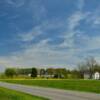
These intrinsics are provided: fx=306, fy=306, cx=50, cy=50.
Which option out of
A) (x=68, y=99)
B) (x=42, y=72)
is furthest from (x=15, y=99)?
(x=42, y=72)

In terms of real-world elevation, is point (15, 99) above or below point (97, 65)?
below

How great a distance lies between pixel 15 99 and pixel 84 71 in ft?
442

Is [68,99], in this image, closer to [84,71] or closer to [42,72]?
[84,71]

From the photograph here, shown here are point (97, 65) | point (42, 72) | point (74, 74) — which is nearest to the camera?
point (74, 74)

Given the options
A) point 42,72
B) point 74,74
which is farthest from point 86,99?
point 42,72

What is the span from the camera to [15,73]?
15875 centimetres

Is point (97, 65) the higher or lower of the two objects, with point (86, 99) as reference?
higher

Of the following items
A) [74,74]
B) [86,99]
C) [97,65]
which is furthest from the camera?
[97,65]

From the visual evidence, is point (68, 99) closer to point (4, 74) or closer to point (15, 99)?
point (15, 99)

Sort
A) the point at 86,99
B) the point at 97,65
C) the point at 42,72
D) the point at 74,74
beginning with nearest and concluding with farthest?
1. the point at 86,99
2. the point at 74,74
3. the point at 97,65
4. the point at 42,72

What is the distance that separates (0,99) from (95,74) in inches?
5507

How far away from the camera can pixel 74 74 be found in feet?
484

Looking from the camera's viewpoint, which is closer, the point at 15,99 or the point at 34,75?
the point at 15,99

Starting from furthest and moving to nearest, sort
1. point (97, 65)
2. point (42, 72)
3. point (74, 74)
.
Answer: point (42, 72) < point (97, 65) < point (74, 74)
